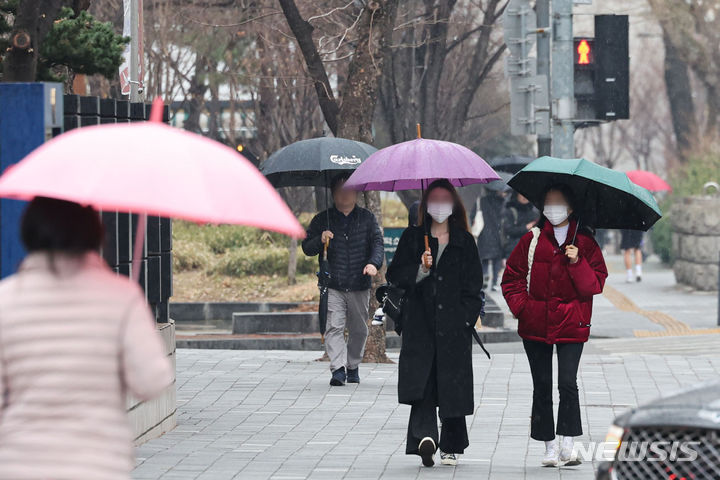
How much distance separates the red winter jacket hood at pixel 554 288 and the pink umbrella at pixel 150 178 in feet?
13.6

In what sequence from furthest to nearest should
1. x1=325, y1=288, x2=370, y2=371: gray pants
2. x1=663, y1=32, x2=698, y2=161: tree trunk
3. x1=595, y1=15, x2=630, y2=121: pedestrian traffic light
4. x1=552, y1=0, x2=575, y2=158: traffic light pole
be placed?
x1=663, y1=32, x2=698, y2=161: tree trunk
x1=552, y1=0, x2=575, y2=158: traffic light pole
x1=595, y1=15, x2=630, y2=121: pedestrian traffic light
x1=325, y1=288, x2=370, y2=371: gray pants

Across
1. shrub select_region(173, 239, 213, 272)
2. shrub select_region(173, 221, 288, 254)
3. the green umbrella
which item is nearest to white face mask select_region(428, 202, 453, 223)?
the green umbrella

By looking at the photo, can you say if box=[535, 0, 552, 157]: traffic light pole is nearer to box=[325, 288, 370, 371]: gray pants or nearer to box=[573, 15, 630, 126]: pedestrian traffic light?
box=[573, 15, 630, 126]: pedestrian traffic light

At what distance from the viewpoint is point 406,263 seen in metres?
8.10

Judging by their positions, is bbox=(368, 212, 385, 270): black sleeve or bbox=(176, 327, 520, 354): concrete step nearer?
bbox=(368, 212, 385, 270): black sleeve

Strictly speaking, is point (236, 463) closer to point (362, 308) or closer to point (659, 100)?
point (362, 308)

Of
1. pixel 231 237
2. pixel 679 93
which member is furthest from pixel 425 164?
pixel 679 93

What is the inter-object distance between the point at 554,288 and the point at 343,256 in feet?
13.8

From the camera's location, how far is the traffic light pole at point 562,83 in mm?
13727

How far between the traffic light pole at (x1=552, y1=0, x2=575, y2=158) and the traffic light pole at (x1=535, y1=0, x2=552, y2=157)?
0.16m

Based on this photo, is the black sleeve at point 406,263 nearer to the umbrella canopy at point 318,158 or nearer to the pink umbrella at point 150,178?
the umbrella canopy at point 318,158

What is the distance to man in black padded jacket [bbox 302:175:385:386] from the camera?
11820mm

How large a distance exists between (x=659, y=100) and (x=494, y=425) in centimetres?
6335

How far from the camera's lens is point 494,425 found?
966 centimetres
